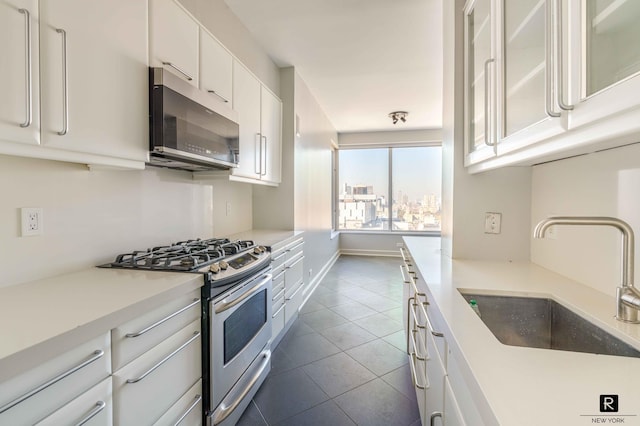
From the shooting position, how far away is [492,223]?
1838mm

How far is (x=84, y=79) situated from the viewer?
1154 millimetres

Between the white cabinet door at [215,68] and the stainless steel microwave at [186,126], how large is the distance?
8cm

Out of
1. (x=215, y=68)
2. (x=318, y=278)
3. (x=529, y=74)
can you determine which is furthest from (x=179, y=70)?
(x=318, y=278)

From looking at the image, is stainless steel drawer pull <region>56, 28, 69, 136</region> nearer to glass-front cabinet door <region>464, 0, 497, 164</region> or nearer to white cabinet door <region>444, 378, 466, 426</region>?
white cabinet door <region>444, 378, 466, 426</region>

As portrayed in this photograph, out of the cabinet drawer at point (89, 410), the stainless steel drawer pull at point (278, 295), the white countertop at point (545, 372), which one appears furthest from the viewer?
the stainless steel drawer pull at point (278, 295)

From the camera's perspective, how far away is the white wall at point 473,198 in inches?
70.4

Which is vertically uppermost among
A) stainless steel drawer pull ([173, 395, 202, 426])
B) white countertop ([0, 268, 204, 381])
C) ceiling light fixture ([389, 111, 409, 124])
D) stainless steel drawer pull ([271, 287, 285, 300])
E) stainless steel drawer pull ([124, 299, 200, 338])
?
ceiling light fixture ([389, 111, 409, 124])

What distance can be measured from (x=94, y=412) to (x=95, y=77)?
1197 mm

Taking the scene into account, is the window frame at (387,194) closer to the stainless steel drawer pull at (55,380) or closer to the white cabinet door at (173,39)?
the white cabinet door at (173,39)

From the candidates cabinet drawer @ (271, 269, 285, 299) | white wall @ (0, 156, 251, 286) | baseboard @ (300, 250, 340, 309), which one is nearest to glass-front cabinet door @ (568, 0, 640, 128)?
white wall @ (0, 156, 251, 286)

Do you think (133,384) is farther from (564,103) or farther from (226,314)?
(564,103)

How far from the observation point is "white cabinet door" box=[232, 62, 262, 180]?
2.30 metres

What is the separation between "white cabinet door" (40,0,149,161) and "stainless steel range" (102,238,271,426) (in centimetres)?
58

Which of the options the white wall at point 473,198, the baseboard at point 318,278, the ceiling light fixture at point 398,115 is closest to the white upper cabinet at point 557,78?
the white wall at point 473,198
